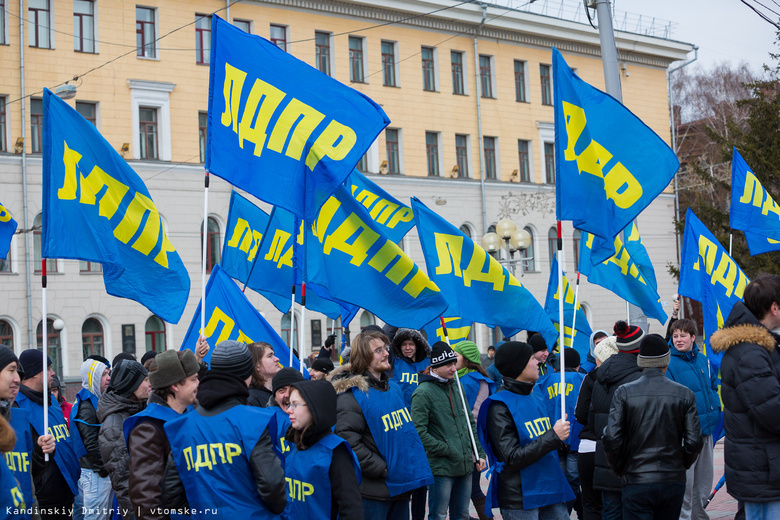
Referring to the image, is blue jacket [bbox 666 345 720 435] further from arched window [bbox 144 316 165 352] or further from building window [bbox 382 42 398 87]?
building window [bbox 382 42 398 87]

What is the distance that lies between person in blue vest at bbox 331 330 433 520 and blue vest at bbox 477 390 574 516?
52 centimetres

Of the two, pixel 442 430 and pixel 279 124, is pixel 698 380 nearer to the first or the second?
pixel 442 430

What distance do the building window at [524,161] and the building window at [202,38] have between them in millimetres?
12717

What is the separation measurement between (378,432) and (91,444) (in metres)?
2.36

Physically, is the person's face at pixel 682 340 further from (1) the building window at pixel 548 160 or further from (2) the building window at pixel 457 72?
(1) the building window at pixel 548 160

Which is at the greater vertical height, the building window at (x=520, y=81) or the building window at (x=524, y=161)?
the building window at (x=520, y=81)

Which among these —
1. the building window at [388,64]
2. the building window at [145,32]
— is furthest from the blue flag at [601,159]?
the building window at [388,64]

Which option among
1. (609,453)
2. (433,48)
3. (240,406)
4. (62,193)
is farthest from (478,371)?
(433,48)

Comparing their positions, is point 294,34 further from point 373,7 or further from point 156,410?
point 156,410

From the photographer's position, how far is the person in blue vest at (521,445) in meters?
5.70

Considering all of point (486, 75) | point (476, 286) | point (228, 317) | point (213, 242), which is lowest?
point (228, 317)

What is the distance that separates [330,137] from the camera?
6.73 meters

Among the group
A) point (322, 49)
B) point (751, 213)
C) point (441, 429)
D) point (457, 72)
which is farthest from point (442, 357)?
point (457, 72)

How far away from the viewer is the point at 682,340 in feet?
25.7
